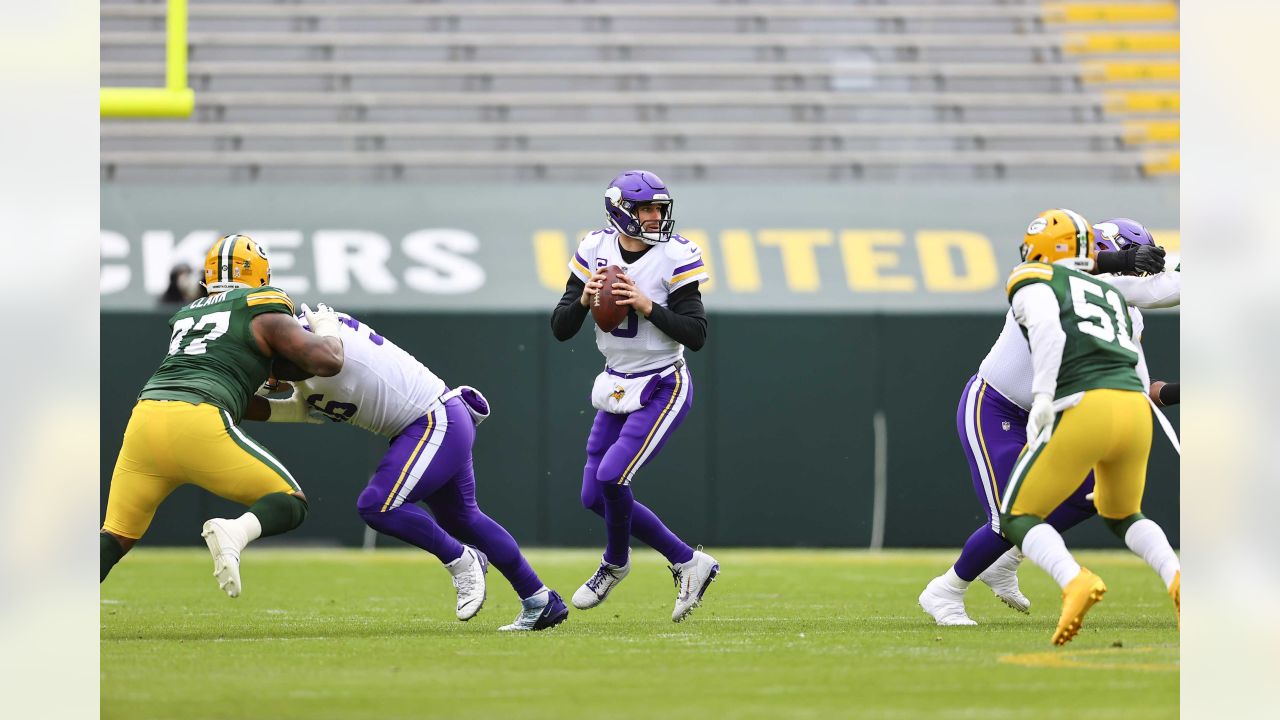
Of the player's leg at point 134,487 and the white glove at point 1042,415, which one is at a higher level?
the white glove at point 1042,415

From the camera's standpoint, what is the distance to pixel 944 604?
6523 mm

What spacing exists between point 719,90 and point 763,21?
116 centimetres

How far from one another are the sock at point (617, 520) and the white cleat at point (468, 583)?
0.56 m

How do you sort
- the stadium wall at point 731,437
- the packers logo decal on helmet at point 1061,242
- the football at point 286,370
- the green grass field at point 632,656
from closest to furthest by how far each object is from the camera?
the green grass field at point 632,656 < the packers logo decal on helmet at point 1061,242 < the football at point 286,370 < the stadium wall at point 731,437

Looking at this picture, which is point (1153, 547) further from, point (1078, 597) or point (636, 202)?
point (636, 202)

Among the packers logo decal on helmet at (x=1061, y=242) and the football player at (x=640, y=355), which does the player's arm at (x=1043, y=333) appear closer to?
the packers logo decal on helmet at (x=1061, y=242)

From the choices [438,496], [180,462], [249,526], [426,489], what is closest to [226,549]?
[249,526]

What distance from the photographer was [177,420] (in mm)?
5730

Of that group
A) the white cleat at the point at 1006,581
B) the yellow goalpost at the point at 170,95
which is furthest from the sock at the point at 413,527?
the yellow goalpost at the point at 170,95

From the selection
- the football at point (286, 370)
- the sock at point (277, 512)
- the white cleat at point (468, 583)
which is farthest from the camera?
the white cleat at point (468, 583)

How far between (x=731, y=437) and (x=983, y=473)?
547 cm

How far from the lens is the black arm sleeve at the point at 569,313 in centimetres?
660
